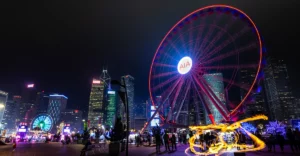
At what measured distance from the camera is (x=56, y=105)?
589 feet

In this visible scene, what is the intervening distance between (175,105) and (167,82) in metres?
4.64

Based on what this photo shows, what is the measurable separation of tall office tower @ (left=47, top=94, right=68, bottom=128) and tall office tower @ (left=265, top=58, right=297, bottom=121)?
16093 cm

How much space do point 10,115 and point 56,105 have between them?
50.4 metres

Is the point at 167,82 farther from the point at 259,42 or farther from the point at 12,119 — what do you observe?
the point at 12,119

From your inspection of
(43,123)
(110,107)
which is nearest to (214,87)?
(43,123)

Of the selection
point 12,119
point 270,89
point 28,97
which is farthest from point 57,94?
point 270,89

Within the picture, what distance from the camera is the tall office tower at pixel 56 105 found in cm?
17700

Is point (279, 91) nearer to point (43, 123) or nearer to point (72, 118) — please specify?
point (43, 123)

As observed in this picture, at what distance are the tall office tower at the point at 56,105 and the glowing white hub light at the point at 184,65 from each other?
173596 millimetres

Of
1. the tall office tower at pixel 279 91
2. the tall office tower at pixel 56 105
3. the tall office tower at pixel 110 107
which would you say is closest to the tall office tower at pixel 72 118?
the tall office tower at pixel 56 105

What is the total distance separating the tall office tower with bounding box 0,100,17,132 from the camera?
179 metres

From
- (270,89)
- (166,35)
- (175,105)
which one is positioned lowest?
(175,105)

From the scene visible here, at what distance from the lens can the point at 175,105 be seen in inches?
1228

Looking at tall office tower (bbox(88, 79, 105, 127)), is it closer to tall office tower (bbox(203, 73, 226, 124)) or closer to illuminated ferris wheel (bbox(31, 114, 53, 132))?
tall office tower (bbox(203, 73, 226, 124))
